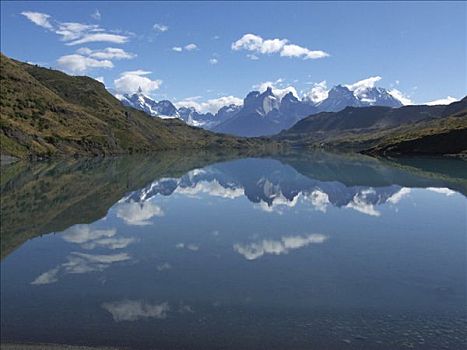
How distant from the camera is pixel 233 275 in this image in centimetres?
3394

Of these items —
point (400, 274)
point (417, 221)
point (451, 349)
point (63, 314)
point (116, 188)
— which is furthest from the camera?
point (116, 188)

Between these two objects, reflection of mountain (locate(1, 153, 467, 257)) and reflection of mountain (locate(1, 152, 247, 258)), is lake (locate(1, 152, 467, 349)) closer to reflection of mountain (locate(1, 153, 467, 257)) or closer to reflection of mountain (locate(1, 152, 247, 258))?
reflection of mountain (locate(1, 152, 247, 258))

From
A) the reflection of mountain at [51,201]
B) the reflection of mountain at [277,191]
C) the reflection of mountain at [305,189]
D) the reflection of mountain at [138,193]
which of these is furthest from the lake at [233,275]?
the reflection of mountain at [277,191]

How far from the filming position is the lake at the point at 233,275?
2331 cm

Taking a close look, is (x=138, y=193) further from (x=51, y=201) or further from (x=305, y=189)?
(x=305, y=189)

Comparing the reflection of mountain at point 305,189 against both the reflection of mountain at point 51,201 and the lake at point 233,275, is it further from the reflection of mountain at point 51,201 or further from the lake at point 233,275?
the lake at point 233,275

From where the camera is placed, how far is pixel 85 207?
68.5 metres

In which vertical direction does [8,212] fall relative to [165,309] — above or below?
above

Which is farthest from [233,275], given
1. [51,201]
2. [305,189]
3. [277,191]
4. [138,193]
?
[305,189]

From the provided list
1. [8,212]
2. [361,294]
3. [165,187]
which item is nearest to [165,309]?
[361,294]

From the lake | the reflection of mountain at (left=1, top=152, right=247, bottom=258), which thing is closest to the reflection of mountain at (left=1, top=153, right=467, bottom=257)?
the reflection of mountain at (left=1, top=152, right=247, bottom=258)

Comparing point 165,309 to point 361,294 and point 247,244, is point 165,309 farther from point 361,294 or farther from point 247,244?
point 247,244

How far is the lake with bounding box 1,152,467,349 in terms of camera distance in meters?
23.3

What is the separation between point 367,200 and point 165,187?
46314 millimetres
